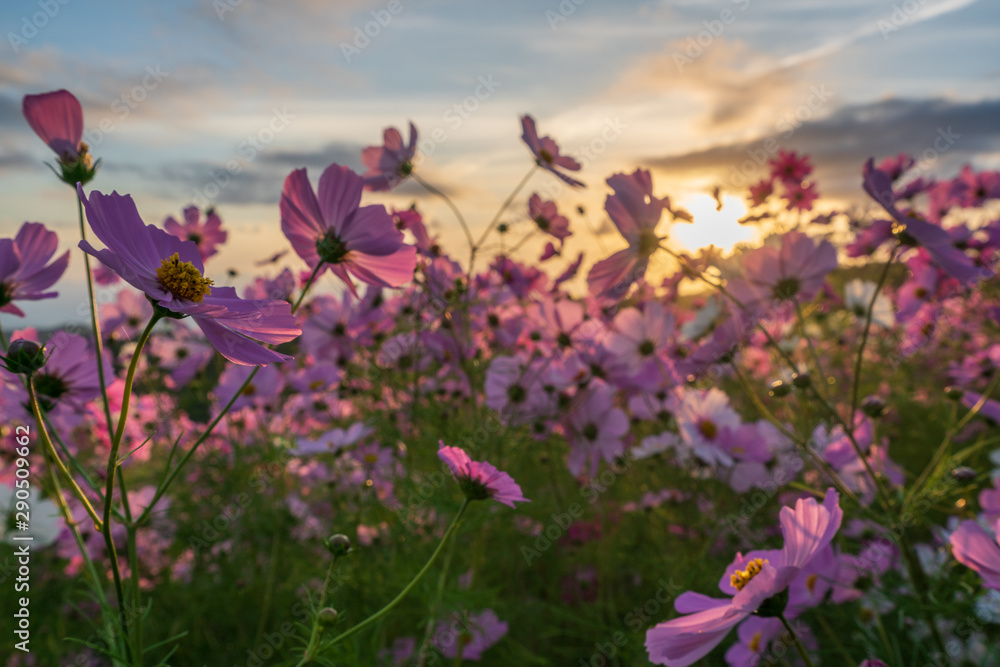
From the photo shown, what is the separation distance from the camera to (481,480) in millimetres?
646

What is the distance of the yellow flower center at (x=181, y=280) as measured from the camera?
50 centimetres

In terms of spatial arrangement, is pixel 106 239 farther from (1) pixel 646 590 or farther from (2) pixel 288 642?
(1) pixel 646 590

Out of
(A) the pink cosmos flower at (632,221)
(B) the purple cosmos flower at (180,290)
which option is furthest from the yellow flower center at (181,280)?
(A) the pink cosmos flower at (632,221)

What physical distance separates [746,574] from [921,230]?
0.54m

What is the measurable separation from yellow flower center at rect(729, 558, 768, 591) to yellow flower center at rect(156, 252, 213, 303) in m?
0.57

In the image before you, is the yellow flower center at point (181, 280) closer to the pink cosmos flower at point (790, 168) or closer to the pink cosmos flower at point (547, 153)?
the pink cosmos flower at point (547, 153)

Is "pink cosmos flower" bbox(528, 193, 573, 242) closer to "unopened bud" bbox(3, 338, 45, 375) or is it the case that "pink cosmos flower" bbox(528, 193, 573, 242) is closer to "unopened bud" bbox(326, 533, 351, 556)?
"unopened bud" bbox(326, 533, 351, 556)

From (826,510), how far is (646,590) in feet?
3.85

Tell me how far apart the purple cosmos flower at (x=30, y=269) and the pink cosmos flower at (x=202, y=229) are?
791 millimetres

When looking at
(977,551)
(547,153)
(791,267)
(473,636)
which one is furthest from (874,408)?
(473,636)

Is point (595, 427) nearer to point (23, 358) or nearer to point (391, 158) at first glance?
point (391, 158)

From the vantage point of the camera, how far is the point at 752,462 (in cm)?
123

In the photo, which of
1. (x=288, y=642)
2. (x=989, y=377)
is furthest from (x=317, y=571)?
(x=989, y=377)

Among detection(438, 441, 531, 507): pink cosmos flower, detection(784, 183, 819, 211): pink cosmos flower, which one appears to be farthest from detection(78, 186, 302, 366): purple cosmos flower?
detection(784, 183, 819, 211): pink cosmos flower
